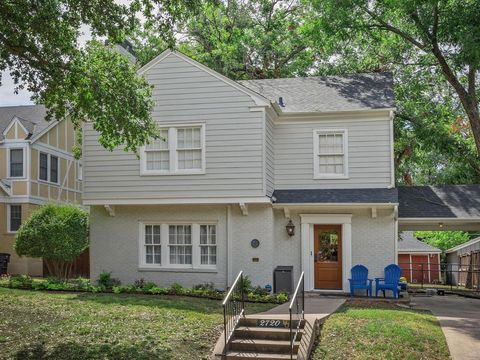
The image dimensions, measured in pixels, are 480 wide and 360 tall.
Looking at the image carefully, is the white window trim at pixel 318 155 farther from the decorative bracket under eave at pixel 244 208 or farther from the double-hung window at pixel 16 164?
the double-hung window at pixel 16 164

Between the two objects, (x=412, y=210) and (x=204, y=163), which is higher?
(x=204, y=163)

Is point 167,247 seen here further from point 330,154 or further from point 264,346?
point 264,346

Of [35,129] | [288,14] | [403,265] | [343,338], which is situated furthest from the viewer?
[403,265]

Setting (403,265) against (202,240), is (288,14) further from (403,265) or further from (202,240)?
(403,265)

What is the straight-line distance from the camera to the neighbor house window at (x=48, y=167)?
29.2 m

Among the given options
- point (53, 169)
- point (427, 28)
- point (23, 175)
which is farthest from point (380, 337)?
point (53, 169)

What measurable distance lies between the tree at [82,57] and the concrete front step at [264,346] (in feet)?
17.8

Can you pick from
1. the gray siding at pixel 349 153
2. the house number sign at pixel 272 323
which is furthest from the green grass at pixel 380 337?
the gray siding at pixel 349 153

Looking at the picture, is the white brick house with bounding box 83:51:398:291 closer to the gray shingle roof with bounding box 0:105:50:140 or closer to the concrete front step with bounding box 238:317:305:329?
the concrete front step with bounding box 238:317:305:329

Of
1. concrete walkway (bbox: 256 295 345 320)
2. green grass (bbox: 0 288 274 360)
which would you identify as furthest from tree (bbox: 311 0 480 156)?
green grass (bbox: 0 288 274 360)

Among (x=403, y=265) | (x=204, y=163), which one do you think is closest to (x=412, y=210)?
(x=204, y=163)

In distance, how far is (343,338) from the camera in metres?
11.4

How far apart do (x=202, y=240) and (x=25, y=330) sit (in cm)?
788

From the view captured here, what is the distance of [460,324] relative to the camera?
1359cm
